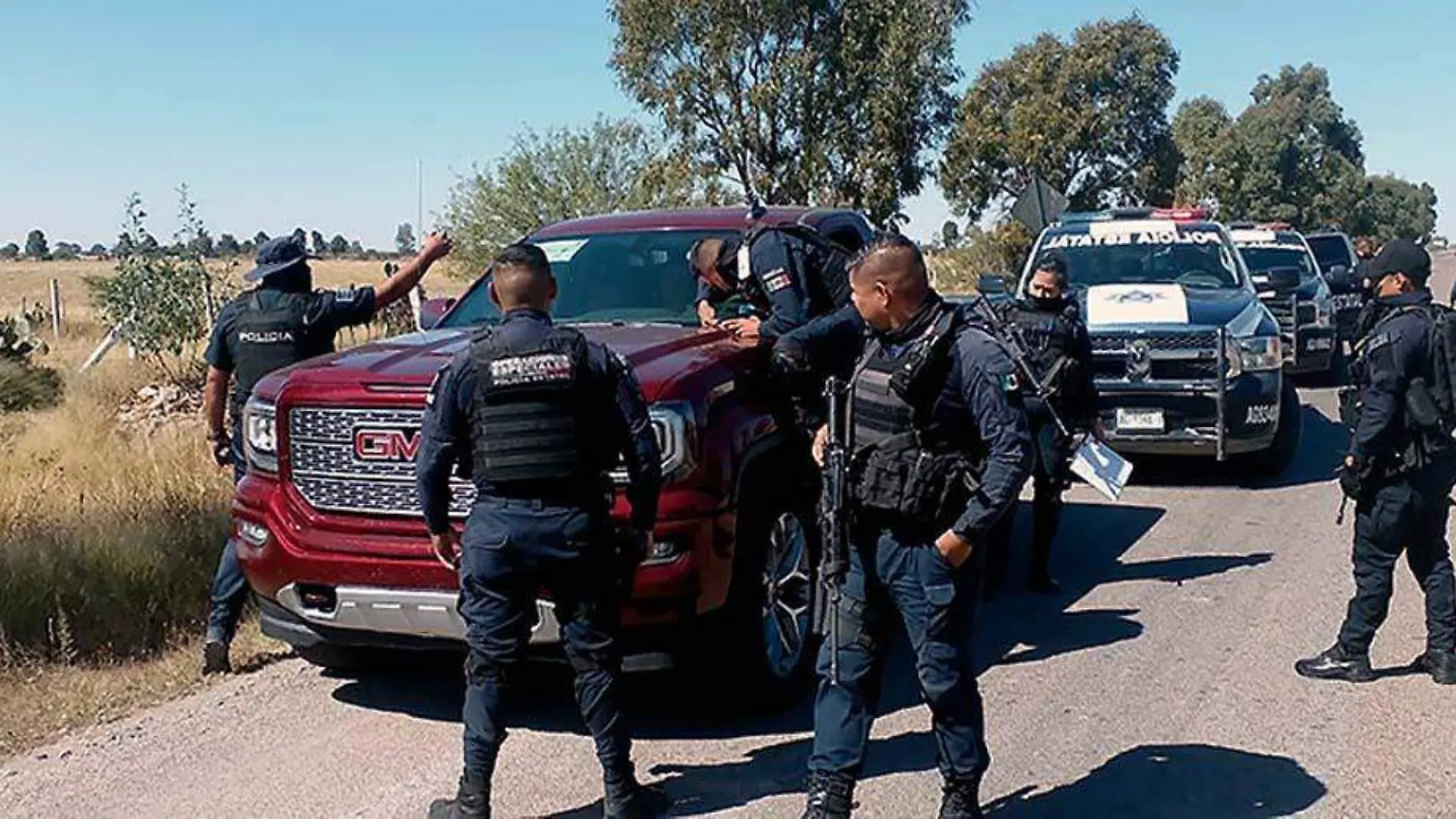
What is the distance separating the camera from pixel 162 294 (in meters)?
15.8

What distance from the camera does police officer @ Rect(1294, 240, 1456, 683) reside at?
5656 millimetres

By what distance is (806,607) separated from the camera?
5719 millimetres

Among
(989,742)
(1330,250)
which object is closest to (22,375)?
(989,742)

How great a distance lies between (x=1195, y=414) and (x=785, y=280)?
526 centimetres

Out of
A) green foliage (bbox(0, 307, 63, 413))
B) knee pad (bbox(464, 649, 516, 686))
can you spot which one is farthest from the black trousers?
green foliage (bbox(0, 307, 63, 413))

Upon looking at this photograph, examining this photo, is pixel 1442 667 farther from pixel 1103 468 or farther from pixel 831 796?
pixel 831 796

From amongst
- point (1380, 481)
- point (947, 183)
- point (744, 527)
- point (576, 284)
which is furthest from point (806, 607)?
point (947, 183)

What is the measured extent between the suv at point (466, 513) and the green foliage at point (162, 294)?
1120 cm

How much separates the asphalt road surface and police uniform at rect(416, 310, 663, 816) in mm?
534

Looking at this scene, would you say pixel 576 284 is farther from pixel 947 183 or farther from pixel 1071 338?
pixel 947 183

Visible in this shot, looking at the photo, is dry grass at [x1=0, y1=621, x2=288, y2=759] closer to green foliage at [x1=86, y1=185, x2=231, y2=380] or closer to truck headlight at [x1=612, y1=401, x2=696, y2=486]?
truck headlight at [x1=612, y1=401, x2=696, y2=486]

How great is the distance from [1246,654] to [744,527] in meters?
2.56

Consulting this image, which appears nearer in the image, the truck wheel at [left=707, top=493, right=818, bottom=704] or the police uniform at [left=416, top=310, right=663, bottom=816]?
the police uniform at [left=416, top=310, right=663, bottom=816]

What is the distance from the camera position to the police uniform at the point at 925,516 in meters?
3.90
